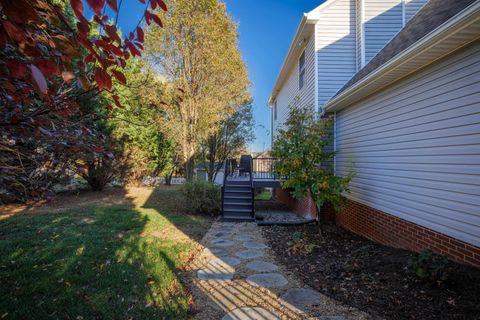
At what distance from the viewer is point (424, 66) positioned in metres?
3.86

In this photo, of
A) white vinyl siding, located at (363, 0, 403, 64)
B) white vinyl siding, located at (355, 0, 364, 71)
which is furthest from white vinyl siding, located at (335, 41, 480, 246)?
white vinyl siding, located at (363, 0, 403, 64)

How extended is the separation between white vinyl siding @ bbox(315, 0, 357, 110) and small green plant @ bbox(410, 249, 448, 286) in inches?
196

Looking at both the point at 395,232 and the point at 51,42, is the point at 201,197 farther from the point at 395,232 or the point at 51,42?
the point at 51,42

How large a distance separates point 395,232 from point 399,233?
0.11 meters

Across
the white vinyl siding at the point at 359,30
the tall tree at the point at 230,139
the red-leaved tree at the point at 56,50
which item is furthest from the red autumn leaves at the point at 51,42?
the tall tree at the point at 230,139

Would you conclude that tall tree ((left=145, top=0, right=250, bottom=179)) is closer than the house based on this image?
No

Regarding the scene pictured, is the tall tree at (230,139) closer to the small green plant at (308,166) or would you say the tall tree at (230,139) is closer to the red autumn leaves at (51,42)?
the small green plant at (308,166)

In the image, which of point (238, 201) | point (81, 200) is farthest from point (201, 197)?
point (81, 200)

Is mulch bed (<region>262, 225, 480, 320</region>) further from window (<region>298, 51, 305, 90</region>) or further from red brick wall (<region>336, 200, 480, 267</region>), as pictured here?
window (<region>298, 51, 305, 90</region>)

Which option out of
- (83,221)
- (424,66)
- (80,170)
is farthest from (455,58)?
(83,221)

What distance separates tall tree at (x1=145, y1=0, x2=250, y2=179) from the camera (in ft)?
36.3

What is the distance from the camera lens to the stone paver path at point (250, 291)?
8.91 feet

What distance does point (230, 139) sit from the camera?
53.2 ft

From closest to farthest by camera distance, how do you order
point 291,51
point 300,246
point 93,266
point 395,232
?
point 93,266, point 395,232, point 300,246, point 291,51
